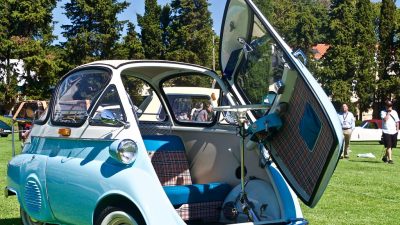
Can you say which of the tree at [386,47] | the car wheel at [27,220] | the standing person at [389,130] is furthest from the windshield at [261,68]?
the tree at [386,47]

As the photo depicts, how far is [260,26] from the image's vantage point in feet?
18.1

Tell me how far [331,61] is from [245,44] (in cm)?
4915

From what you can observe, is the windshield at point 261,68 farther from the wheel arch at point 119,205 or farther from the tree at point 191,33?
the tree at point 191,33

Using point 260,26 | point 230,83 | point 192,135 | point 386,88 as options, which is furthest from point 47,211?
point 386,88

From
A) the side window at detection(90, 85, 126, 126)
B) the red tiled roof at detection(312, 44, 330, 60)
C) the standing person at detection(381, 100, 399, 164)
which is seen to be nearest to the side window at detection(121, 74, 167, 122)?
the side window at detection(90, 85, 126, 126)

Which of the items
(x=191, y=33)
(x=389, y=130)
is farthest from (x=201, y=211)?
(x=191, y=33)

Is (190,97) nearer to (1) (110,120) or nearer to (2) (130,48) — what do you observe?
(1) (110,120)

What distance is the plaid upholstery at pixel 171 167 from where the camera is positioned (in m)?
6.32

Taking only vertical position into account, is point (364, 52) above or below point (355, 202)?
above

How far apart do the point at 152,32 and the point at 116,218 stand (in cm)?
4737

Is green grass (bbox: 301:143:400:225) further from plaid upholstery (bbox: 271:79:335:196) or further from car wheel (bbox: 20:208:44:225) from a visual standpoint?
car wheel (bbox: 20:208:44:225)

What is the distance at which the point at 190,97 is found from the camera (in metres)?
7.59

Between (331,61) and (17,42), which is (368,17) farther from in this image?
(17,42)

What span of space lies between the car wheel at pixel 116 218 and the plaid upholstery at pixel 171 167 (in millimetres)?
1143
